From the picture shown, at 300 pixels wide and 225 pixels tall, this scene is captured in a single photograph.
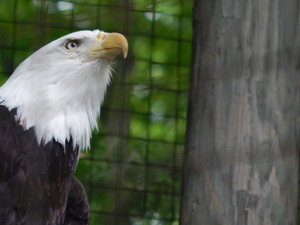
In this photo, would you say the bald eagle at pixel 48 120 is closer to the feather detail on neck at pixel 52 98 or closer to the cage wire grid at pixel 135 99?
the feather detail on neck at pixel 52 98

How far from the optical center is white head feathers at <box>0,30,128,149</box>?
8.19 ft

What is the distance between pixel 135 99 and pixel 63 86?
115cm

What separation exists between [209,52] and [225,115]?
21 cm

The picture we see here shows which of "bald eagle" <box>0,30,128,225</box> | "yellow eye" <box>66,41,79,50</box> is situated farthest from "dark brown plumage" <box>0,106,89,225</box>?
"yellow eye" <box>66,41,79,50</box>

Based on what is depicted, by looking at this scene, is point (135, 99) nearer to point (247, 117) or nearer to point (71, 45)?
point (71, 45)

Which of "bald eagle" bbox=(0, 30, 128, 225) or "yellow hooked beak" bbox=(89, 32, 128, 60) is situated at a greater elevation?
"yellow hooked beak" bbox=(89, 32, 128, 60)

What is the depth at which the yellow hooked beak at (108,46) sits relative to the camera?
99.3 inches

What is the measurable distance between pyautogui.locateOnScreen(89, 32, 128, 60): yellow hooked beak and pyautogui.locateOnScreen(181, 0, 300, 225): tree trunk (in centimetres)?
28

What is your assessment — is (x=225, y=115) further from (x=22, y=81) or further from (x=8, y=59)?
(x=8, y=59)

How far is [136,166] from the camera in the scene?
3.67m

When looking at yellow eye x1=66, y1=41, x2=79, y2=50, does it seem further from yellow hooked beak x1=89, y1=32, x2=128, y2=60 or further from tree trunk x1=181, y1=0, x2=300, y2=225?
tree trunk x1=181, y1=0, x2=300, y2=225

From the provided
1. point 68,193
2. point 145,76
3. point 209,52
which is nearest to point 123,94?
point 145,76

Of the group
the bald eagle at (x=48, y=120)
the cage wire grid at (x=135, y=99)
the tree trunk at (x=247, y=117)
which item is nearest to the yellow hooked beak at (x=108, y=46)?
the bald eagle at (x=48, y=120)

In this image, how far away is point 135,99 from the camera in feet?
12.0
